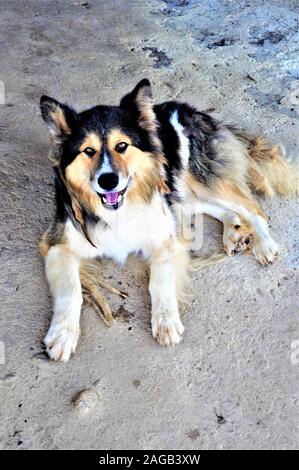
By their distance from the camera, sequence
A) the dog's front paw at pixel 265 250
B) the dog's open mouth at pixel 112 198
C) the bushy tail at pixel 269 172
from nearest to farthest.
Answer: the dog's open mouth at pixel 112 198 < the dog's front paw at pixel 265 250 < the bushy tail at pixel 269 172

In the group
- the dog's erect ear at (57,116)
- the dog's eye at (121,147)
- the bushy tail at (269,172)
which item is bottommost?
the bushy tail at (269,172)

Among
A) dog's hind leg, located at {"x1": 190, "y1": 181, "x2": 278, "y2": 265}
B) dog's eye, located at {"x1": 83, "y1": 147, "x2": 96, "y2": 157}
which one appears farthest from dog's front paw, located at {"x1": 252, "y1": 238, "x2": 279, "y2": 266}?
dog's eye, located at {"x1": 83, "y1": 147, "x2": 96, "y2": 157}

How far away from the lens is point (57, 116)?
9.88ft

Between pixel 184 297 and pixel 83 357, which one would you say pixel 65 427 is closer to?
pixel 83 357

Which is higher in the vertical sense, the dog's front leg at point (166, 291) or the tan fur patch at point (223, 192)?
the tan fur patch at point (223, 192)

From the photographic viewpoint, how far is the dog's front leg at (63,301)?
9.63ft

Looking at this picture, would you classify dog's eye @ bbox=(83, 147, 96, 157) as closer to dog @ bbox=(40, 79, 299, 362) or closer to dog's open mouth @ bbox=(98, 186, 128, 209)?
dog @ bbox=(40, 79, 299, 362)

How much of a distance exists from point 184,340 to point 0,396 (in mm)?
947

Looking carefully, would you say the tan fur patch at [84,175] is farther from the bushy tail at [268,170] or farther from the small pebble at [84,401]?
the bushy tail at [268,170]

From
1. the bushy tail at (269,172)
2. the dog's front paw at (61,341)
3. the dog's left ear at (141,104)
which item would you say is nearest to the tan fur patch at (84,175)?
the dog's left ear at (141,104)

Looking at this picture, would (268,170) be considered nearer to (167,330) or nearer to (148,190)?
(148,190)

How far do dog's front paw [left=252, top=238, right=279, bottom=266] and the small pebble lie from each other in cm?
131

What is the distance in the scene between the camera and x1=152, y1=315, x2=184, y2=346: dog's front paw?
9.84 ft

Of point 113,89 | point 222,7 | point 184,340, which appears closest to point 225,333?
point 184,340
